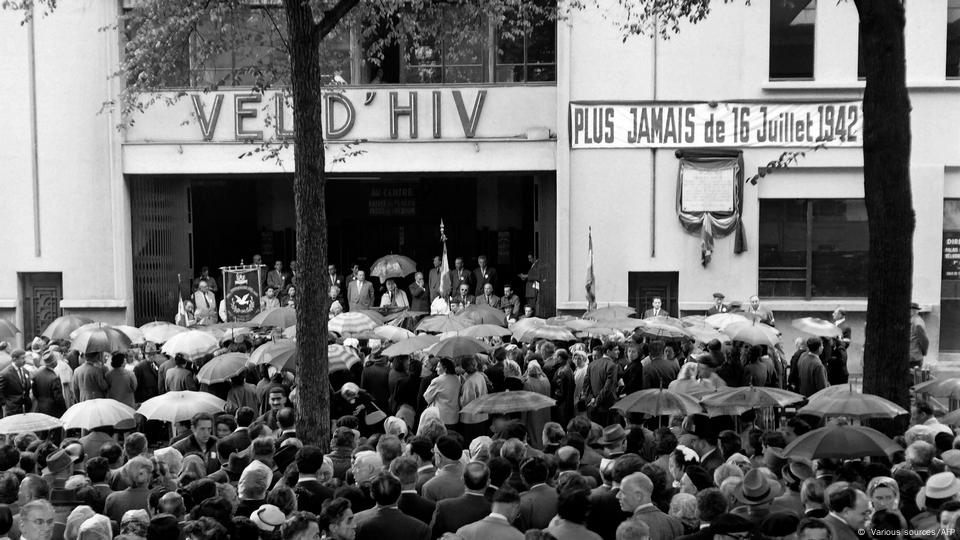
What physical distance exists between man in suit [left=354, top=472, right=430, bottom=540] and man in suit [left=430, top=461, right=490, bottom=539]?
0.14 m

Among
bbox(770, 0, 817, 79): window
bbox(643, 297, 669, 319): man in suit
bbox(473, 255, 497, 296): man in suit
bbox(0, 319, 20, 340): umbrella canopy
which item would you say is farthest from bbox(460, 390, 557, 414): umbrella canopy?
bbox(770, 0, 817, 79): window

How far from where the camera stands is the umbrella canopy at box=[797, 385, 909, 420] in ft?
32.9

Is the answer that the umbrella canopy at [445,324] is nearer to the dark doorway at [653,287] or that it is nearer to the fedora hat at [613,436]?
the fedora hat at [613,436]

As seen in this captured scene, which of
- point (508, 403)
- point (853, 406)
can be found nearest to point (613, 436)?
point (508, 403)

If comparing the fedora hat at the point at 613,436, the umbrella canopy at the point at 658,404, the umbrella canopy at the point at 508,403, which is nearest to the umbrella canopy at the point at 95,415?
the umbrella canopy at the point at 508,403

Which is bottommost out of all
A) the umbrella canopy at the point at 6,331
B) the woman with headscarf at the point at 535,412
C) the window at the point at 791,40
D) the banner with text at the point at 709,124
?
the woman with headscarf at the point at 535,412

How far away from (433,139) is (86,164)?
749 centimetres

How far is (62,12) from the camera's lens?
22.2 meters


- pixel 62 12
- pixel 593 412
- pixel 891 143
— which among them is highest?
pixel 62 12

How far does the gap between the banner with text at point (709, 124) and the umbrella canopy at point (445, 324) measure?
7.03m

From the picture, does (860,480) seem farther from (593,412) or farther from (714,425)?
(593,412)

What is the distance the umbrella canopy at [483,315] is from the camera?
16.8 meters

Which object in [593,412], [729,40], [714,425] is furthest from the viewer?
[729,40]

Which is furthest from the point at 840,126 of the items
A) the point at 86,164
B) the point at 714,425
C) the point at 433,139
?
the point at 86,164
